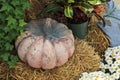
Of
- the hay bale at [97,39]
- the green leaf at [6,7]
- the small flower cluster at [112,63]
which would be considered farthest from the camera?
the hay bale at [97,39]

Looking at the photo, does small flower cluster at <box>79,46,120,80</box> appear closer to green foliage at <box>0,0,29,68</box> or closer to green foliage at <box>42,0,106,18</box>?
green foliage at <box>42,0,106,18</box>

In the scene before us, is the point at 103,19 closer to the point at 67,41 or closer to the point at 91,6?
the point at 91,6

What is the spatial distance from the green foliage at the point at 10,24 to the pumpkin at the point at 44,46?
0.10 meters

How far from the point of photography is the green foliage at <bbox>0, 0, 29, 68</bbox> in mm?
2648

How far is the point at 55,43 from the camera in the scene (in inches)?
115

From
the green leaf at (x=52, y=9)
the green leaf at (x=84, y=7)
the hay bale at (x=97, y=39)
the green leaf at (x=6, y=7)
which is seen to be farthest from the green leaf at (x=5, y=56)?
the hay bale at (x=97, y=39)

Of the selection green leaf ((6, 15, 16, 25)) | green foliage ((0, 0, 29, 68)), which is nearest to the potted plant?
green foliage ((0, 0, 29, 68))

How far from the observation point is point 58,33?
9.93 ft

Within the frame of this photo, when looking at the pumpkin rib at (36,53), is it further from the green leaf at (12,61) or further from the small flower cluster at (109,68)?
the small flower cluster at (109,68)

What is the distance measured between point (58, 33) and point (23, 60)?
414 mm

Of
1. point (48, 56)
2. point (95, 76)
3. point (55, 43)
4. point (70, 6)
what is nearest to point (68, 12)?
point (70, 6)

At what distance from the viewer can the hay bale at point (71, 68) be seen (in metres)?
→ 3.00

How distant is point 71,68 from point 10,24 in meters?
0.78

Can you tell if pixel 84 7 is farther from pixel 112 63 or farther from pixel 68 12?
pixel 112 63
